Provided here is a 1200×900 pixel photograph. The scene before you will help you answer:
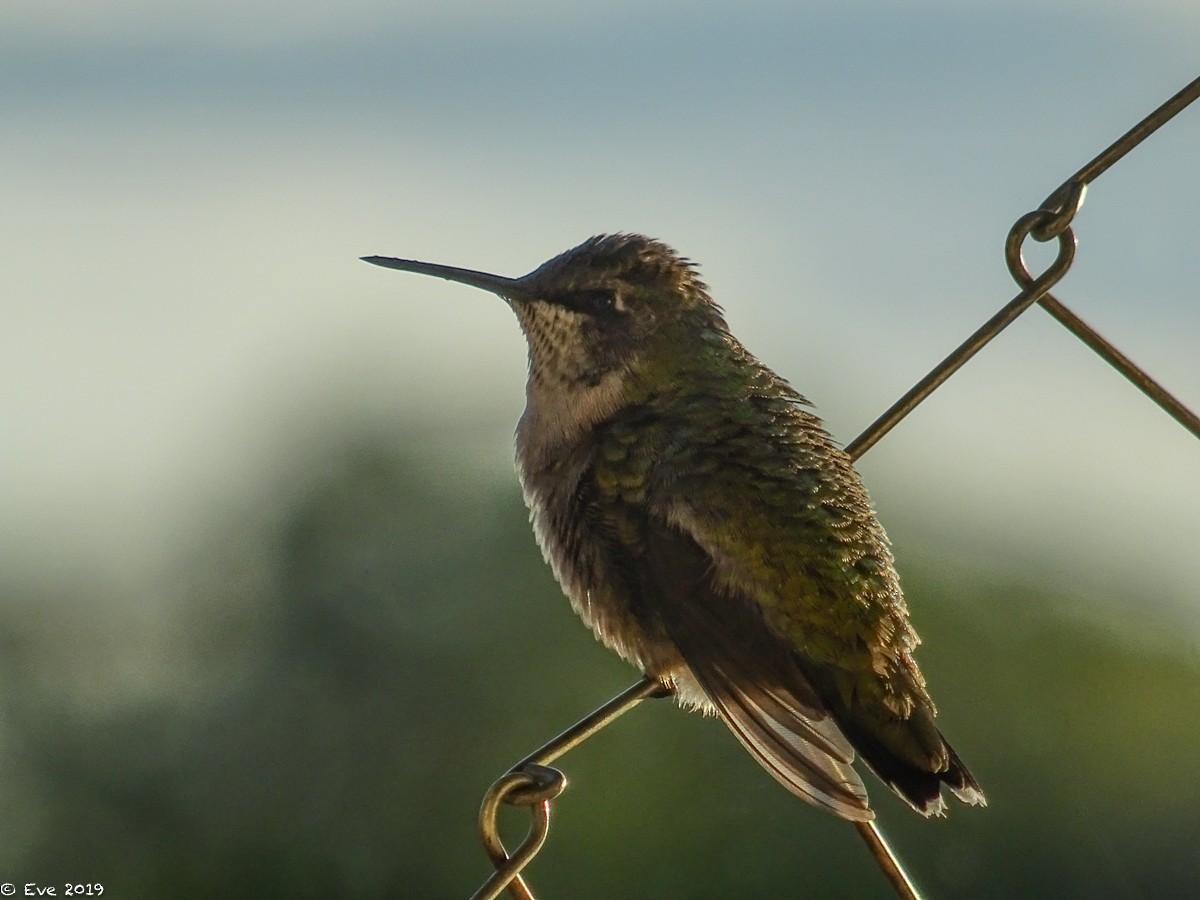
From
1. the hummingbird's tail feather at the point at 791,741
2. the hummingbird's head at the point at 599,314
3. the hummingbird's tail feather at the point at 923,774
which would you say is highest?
the hummingbird's head at the point at 599,314

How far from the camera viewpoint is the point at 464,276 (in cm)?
→ 381

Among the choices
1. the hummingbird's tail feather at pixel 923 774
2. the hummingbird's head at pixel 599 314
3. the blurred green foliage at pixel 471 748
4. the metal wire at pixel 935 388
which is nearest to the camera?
the metal wire at pixel 935 388

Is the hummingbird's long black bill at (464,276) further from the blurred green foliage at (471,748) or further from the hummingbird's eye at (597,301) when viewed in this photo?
the blurred green foliage at (471,748)

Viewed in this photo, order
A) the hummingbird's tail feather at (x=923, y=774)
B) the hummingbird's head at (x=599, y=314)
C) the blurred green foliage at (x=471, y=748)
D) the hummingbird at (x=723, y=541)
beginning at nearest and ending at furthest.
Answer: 1. the hummingbird's tail feather at (x=923, y=774)
2. the hummingbird at (x=723, y=541)
3. the hummingbird's head at (x=599, y=314)
4. the blurred green foliage at (x=471, y=748)

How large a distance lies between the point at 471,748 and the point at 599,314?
8.56m

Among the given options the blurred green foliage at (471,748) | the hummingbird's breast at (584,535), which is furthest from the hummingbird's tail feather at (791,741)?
the blurred green foliage at (471,748)

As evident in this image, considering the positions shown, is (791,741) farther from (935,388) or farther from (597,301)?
(597,301)

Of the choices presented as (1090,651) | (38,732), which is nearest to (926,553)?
(1090,651)

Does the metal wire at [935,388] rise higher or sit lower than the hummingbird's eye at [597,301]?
lower

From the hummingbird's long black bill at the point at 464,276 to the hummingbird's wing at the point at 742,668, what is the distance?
74 cm

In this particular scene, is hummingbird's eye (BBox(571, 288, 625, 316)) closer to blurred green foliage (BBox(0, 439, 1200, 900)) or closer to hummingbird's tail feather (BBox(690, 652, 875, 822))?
hummingbird's tail feather (BBox(690, 652, 875, 822))

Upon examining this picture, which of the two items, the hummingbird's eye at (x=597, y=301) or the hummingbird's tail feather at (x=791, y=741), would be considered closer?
the hummingbird's tail feather at (x=791, y=741)

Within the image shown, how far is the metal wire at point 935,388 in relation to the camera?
243 cm

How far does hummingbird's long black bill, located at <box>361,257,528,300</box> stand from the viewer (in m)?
3.56
